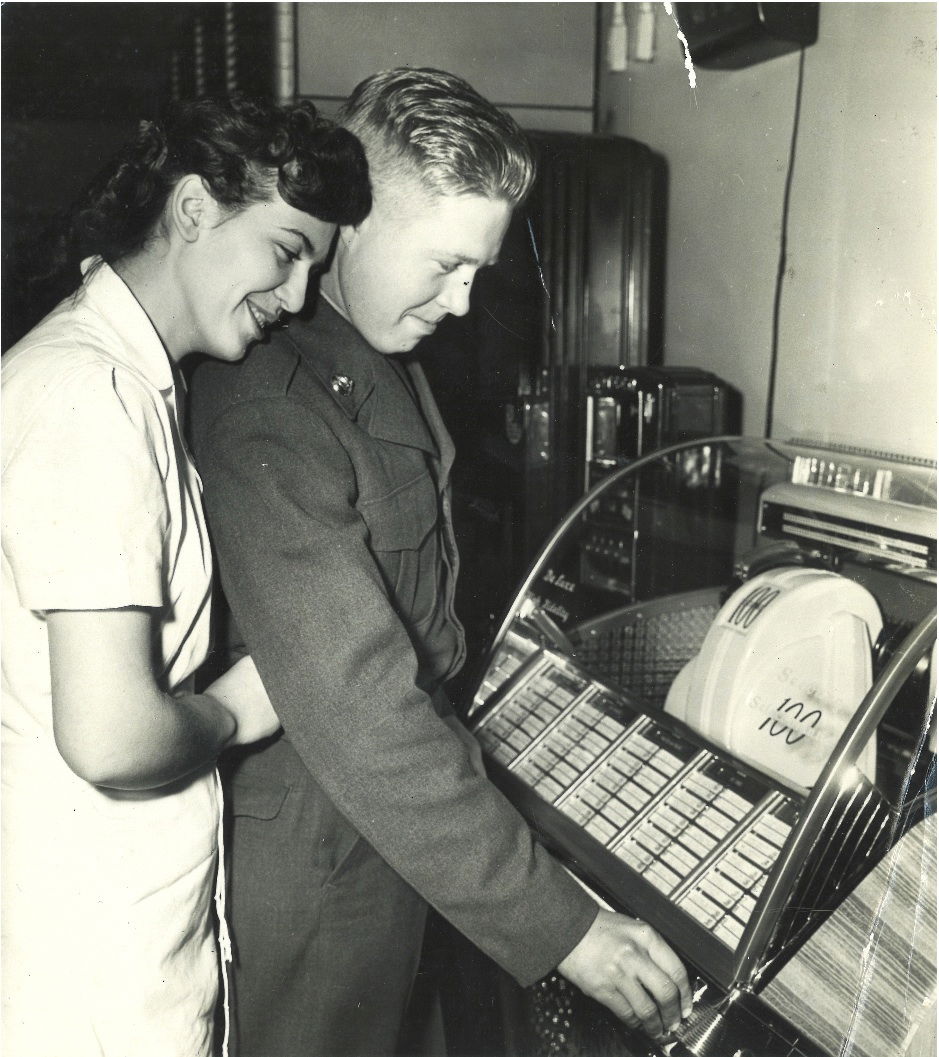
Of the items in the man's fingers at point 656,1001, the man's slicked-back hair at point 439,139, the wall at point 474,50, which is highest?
the wall at point 474,50

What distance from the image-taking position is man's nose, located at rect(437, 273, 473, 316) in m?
1.40

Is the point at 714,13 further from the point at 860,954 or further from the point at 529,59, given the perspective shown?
the point at 860,954

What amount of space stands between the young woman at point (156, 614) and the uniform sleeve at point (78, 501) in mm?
23

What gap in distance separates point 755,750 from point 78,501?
106 cm

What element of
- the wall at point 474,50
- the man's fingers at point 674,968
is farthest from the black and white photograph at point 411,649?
the wall at point 474,50

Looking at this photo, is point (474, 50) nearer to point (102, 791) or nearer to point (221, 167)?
point (221, 167)

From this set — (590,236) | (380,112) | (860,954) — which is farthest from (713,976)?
(590,236)

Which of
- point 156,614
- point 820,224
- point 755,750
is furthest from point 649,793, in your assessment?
point 820,224

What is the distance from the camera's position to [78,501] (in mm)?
947

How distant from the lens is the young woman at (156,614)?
1077 mm

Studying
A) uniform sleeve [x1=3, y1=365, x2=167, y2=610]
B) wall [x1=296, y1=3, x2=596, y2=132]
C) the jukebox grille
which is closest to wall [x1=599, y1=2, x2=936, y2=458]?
wall [x1=296, y1=3, x2=596, y2=132]

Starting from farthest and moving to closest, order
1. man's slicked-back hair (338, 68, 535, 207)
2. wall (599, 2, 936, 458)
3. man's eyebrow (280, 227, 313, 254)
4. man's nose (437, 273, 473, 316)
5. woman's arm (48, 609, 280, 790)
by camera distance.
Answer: wall (599, 2, 936, 458) → man's nose (437, 273, 473, 316) → man's slicked-back hair (338, 68, 535, 207) → man's eyebrow (280, 227, 313, 254) → woman's arm (48, 609, 280, 790)

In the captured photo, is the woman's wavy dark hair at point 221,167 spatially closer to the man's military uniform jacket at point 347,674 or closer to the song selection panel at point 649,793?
the man's military uniform jacket at point 347,674

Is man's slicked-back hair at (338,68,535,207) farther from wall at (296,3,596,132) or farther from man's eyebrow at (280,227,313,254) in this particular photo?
wall at (296,3,596,132)
